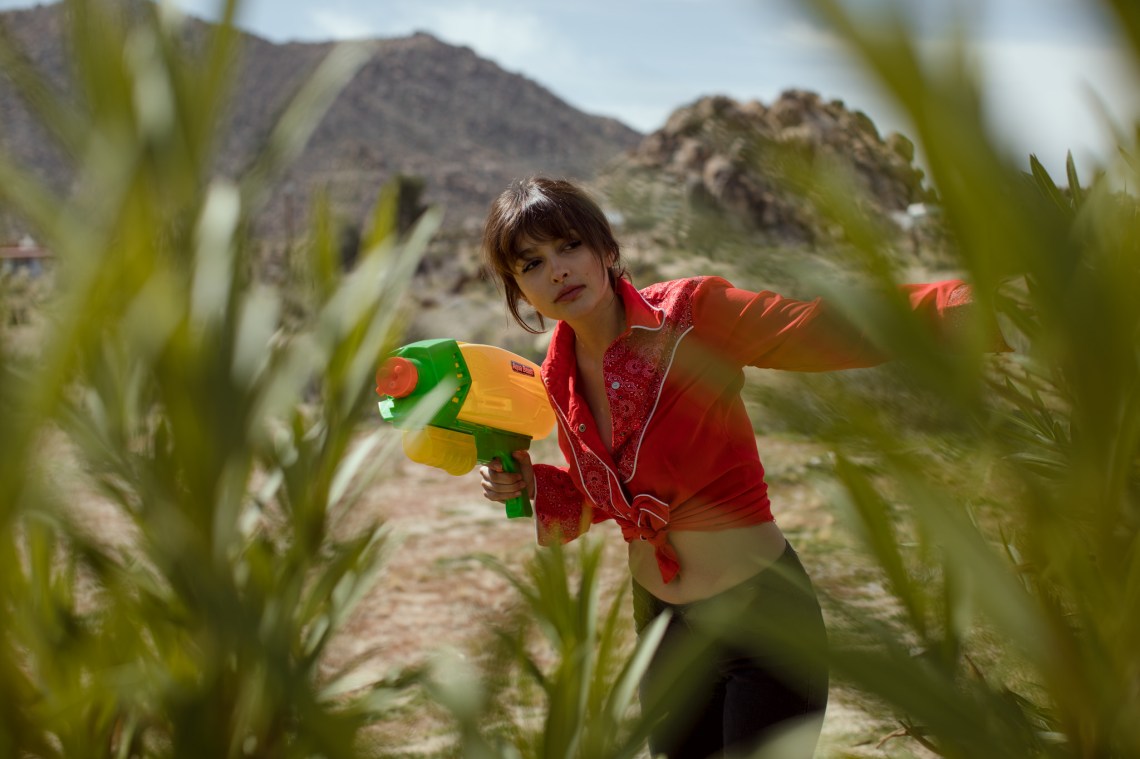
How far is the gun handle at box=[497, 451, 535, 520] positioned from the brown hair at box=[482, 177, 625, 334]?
28cm

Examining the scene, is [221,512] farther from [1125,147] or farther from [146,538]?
[1125,147]

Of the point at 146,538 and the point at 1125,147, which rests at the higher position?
the point at 1125,147

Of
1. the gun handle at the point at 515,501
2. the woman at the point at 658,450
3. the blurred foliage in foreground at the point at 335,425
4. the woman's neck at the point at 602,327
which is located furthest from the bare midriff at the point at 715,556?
the blurred foliage in foreground at the point at 335,425

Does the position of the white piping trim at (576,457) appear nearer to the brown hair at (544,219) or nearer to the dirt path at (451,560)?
the brown hair at (544,219)

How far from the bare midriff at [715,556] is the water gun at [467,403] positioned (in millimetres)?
237

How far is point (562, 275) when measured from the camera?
1.28 metres

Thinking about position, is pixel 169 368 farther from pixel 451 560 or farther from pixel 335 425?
pixel 451 560

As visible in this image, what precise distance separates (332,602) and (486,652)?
0.25m

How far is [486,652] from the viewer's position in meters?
0.43

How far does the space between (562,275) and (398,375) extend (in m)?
0.35

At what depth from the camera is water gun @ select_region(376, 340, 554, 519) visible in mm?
1013

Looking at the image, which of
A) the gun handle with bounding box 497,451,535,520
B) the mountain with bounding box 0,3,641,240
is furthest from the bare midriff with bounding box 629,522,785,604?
the mountain with bounding box 0,3,641,240

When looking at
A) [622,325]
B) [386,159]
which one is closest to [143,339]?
[622,325]

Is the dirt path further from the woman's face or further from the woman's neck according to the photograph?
the woman's face
